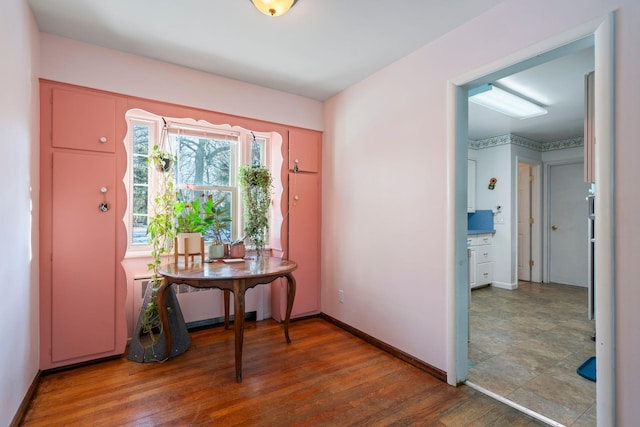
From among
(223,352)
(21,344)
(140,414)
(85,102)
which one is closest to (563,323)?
(223,352)

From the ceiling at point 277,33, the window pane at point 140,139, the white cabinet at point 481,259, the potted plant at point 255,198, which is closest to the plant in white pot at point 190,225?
the potted plant at point 255,198

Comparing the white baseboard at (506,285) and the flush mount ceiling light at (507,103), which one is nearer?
the flush mount ceiling light at (507,103)

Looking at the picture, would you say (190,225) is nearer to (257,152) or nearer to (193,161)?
(193,161)

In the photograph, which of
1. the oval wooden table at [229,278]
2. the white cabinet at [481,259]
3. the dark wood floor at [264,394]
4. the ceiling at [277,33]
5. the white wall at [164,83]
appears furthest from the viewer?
the white cabinet at [481,259]

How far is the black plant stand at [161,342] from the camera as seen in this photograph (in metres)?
2.48

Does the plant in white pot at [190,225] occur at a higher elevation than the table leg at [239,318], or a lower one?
higher

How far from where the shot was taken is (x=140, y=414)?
182 centimetres

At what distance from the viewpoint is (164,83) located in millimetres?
2691

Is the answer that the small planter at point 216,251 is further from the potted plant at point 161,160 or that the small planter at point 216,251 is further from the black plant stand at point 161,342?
the potted plant at point 161,160

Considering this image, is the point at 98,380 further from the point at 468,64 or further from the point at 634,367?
the point at 468,64

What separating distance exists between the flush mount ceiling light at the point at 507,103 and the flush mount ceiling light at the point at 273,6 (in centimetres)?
208

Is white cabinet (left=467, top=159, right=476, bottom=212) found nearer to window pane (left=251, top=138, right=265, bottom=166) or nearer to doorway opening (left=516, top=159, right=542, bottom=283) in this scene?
doorway opening (left=516, top=159, right=542, bottom=283)

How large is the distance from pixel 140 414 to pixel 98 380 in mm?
629

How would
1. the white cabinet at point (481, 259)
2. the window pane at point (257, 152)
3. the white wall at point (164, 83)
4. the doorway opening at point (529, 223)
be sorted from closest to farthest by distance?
the white wall at point (164, 83), the window pane at point (257, 152), the white cabinet at point (481, 259), the doorway opening at point (529, 223)
